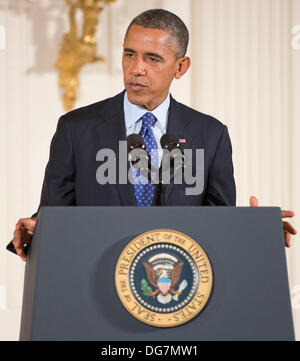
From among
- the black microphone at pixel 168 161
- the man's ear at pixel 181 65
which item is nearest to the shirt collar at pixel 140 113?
the man's ear at pixel 181 65

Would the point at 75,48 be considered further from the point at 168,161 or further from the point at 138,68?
the point at 168,161

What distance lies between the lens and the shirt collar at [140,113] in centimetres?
234

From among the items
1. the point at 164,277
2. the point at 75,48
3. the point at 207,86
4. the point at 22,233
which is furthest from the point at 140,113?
the point at 207,86

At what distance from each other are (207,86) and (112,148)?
6.64ft

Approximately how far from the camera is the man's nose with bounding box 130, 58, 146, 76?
2.25 meters

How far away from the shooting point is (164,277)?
1.62 m

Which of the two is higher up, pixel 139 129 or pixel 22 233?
pixel 139 129

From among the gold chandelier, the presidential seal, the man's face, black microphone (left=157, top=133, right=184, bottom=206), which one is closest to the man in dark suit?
the man's face

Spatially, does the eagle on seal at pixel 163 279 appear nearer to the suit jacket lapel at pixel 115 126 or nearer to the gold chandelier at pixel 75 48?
the suit jacket lapel at pixel 115 126

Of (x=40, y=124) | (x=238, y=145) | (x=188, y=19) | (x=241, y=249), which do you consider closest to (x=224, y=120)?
(x=238, y=145)

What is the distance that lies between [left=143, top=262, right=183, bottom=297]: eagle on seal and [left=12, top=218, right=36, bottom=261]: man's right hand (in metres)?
0.39

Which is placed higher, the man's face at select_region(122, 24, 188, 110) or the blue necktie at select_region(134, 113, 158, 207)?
the man's face at select_region(122, 24, 188, 110)

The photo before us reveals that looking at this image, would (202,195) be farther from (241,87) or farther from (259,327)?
(241,87)

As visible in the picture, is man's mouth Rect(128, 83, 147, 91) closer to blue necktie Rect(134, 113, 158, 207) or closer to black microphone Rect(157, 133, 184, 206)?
blue necktie Rect(134, 113, 158, 207)
